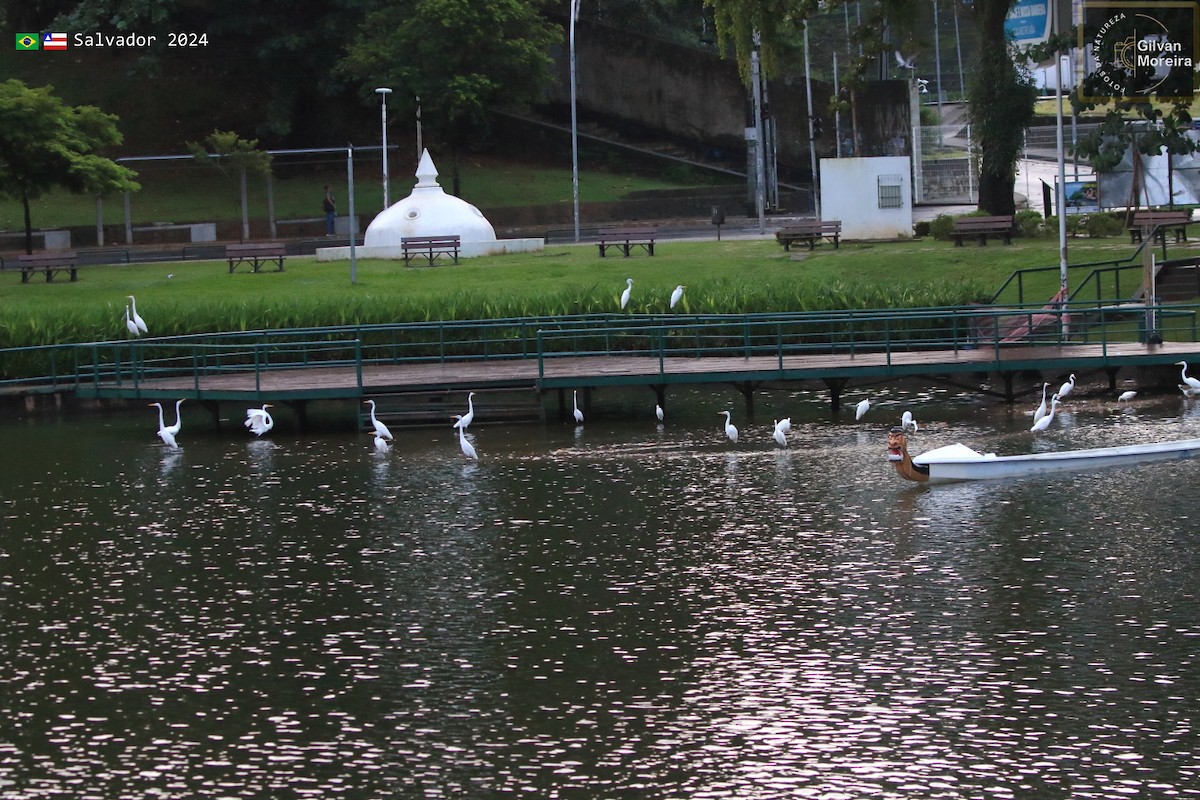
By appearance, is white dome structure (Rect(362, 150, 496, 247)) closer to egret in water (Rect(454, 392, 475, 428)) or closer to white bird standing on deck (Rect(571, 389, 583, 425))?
white bird standing on deck (Rect(571, 389, 583, 425))

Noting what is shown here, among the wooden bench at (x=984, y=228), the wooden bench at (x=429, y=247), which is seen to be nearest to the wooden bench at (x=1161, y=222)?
the wooden bench at (x=984, y=228)

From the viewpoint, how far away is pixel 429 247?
5038 centimetres

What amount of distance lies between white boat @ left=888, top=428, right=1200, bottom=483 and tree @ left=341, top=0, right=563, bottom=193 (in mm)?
43721

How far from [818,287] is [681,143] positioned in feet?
130

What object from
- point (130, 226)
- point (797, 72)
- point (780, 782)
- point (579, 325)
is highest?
point (797, 72)

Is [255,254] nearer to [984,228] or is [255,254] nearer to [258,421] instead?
[258,421]

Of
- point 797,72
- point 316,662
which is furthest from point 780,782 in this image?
point 797,72

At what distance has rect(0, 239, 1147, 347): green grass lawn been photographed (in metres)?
38.9

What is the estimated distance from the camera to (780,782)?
45.2ft

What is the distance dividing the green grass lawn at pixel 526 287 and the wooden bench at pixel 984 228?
1.89 ft

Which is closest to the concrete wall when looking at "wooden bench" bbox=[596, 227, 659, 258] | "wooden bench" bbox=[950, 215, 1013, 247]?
"wooden bench" bbox=[950, 215, 1013, 247]

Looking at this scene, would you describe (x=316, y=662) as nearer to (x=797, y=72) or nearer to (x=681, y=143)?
(x=681, y=143)

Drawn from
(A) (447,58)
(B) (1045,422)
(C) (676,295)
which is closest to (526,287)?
(C) (676,295)

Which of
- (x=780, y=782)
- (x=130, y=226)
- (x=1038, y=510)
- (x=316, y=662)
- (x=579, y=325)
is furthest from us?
(x=130, y=226)
